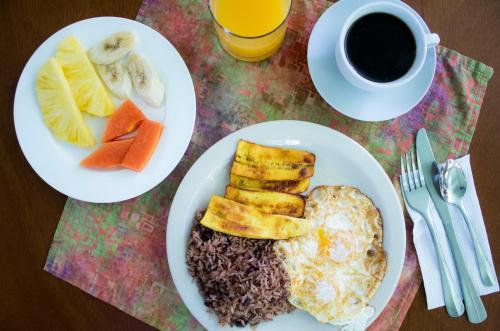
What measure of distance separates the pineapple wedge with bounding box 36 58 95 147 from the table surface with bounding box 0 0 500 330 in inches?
8.5

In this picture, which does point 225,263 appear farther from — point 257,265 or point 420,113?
point 420,113

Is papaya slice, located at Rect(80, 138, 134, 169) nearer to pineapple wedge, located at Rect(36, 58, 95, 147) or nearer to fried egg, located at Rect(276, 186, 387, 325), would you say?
pineapple wedge, located at Rect(36, 58, 95, 147)

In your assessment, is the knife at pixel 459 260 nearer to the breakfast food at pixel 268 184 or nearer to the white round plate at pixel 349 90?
the white round plate at pixel 349 90

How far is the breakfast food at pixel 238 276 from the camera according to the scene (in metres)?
1.38

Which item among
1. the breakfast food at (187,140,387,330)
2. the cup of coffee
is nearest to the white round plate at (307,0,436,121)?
the cup of coffee

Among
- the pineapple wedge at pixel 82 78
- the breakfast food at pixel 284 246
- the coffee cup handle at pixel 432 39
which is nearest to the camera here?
the coffee cup handle at pixel 432 39

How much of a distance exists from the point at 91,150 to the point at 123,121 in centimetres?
16

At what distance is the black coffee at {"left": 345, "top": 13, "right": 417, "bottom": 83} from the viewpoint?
1.30 m

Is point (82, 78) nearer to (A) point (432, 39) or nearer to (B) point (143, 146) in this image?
(B) point (143, 146)

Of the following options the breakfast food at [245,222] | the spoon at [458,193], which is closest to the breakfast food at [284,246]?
the breakfast food at [245,222]

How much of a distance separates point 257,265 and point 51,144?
0.83m

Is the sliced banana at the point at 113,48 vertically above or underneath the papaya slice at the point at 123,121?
above

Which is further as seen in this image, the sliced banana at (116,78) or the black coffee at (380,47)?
the sliced banana at (116,78)

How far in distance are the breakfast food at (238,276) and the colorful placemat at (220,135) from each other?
0.67 ft
